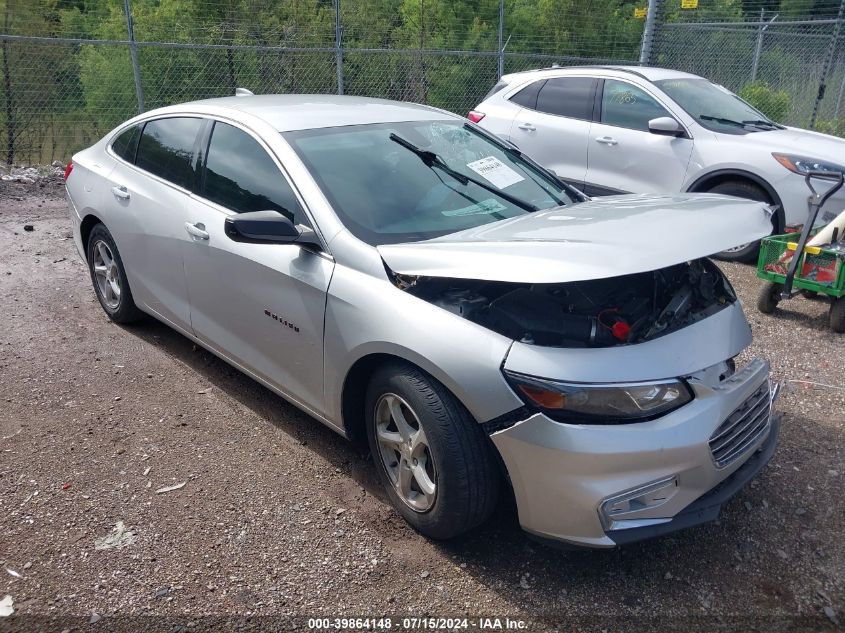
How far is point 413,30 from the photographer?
12602mm


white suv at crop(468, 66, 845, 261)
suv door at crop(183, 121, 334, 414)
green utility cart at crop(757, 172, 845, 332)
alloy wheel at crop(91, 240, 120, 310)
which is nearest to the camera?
suv door at crop(183, 121, 334, 414)

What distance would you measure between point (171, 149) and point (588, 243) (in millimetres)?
2808

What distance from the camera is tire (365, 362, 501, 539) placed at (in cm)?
264

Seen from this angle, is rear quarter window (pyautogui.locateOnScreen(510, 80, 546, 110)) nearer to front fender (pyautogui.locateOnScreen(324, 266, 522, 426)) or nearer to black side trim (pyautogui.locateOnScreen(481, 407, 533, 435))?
front fender (pyautogui.locateOnScreen(324, 266, 522, 426))

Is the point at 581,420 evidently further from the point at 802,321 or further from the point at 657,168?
the point at 657,168

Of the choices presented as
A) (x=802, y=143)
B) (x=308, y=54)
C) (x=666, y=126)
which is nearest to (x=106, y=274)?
(x=666, y=126)

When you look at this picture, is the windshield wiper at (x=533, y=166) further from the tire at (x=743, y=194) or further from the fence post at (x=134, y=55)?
the fence post at (x=134, y=55)

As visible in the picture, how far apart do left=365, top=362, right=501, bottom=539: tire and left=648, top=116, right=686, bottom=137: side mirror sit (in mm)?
5134

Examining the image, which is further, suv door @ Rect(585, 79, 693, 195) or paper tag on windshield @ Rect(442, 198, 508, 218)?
suv door @ Rect(585, 79, 693, 195)

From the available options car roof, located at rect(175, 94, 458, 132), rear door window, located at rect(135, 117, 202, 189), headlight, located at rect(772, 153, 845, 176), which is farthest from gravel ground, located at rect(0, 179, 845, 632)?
headlight, located at rect(772, 153, 845, 176)

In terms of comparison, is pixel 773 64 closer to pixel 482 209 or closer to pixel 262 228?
pixel 482 209

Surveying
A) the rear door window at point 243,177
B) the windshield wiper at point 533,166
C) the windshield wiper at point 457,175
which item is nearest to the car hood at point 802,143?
the windshield wiper at point 533,166

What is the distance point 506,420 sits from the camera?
2.50m

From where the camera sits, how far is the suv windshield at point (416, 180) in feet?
10.8
